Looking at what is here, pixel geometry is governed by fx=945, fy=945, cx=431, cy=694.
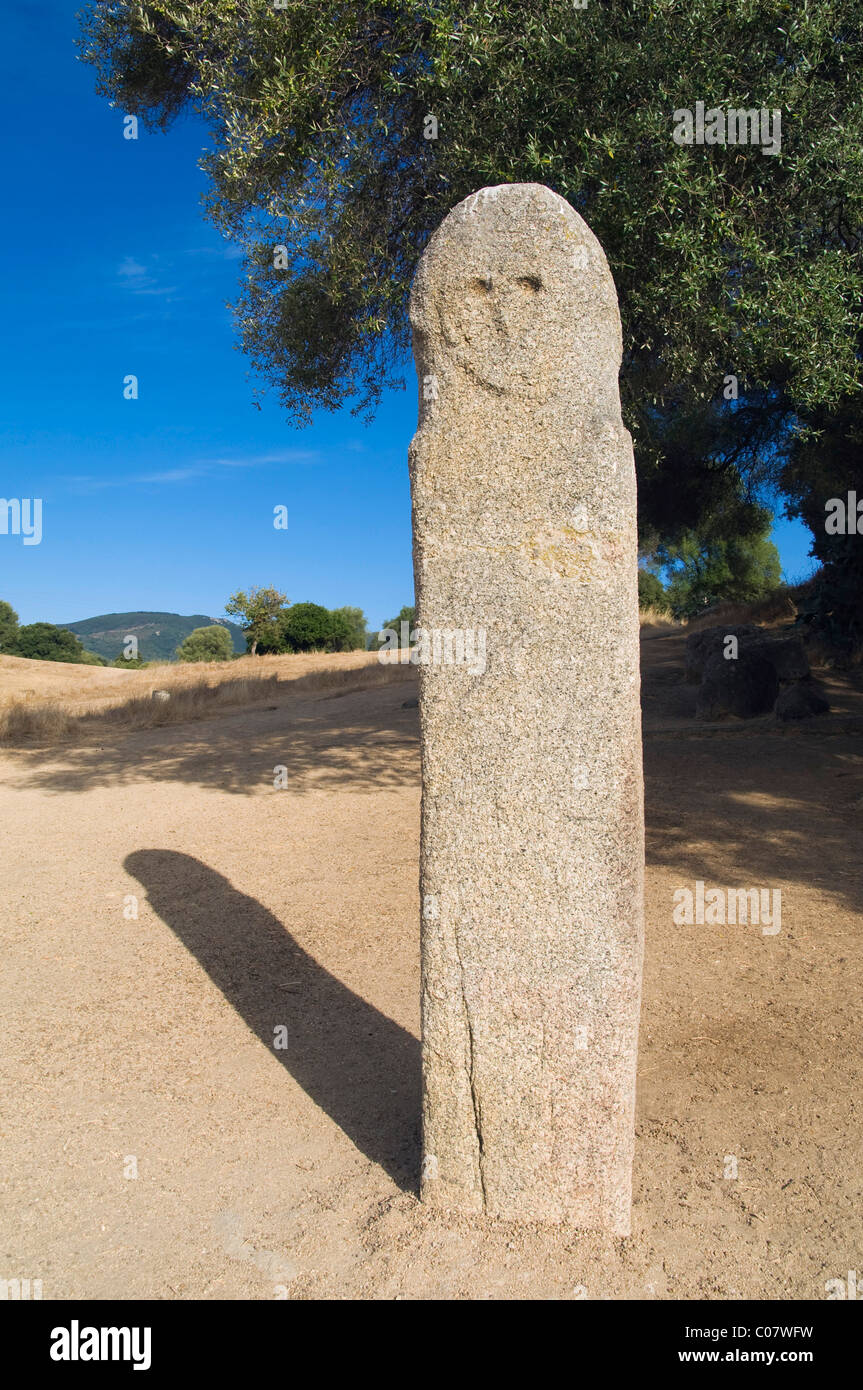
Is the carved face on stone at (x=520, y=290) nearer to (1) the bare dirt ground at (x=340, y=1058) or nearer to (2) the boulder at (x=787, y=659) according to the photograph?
(1) the bare dirt ground at (x=340, y=1058)

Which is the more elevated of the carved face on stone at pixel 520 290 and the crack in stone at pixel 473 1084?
the carved face on stone at pixel 520 290

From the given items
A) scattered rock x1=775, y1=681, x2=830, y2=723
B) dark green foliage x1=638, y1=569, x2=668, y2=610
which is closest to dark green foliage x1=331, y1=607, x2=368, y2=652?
dark green foliage x1=638, y1=569, x2=668, y2=610

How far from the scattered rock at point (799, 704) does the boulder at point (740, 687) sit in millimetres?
512

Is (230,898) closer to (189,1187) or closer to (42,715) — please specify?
(189,1187)

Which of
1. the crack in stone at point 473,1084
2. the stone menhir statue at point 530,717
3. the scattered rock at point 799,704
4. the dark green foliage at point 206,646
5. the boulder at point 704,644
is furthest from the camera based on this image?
the dark green foliage at point 206,646

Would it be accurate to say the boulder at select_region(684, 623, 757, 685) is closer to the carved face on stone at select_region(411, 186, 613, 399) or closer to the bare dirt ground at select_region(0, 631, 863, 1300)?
the bare dirt ground at select_region(0, 631, 863, 1300)

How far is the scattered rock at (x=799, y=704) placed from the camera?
1150 centimetres

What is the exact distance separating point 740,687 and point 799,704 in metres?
0.89

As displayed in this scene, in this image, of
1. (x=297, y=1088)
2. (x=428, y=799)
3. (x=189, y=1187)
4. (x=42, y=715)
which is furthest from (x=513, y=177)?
(x=42, y=715)

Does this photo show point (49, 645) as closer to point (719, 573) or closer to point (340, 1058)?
point (719, 573)

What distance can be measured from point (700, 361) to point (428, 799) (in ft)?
19.7

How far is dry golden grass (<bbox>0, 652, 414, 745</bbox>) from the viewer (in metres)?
15.7

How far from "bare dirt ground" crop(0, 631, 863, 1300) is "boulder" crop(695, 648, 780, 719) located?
7.27 ft

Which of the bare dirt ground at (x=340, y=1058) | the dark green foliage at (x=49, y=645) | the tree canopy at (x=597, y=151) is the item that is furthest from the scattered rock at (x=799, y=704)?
the dark green foliage at (x=49, y=645)
